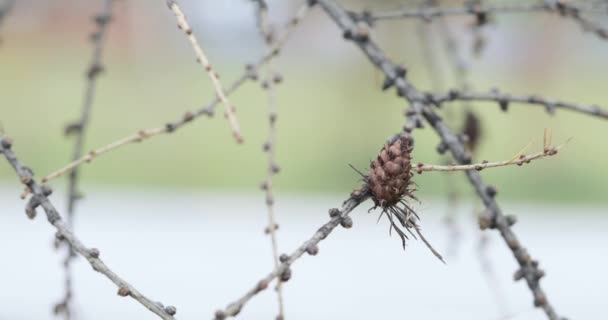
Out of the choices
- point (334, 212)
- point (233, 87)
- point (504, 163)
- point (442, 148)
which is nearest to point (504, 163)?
point (504, 163)

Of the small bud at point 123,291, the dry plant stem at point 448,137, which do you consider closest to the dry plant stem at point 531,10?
the dry plant stem at point 448,137

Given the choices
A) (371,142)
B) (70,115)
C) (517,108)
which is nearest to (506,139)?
(517,108)

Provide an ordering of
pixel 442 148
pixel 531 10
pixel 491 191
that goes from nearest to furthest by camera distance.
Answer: pixel 491 191 < pixel 442 148 < pixel 531 10

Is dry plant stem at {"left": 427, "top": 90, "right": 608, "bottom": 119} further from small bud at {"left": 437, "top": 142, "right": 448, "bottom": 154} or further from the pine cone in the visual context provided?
the pine cone

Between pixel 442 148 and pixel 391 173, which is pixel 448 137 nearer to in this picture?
pixel 442 148

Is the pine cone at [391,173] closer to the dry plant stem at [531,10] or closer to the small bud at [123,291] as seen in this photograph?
the small bud at [123,291]

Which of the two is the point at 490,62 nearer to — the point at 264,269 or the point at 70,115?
the point at 70,115

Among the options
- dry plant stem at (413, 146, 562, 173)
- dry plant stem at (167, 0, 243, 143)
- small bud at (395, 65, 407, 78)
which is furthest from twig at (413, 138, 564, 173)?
small bud at (395, 65, 407, 78)

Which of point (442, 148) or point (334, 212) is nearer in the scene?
point (334, 212)
